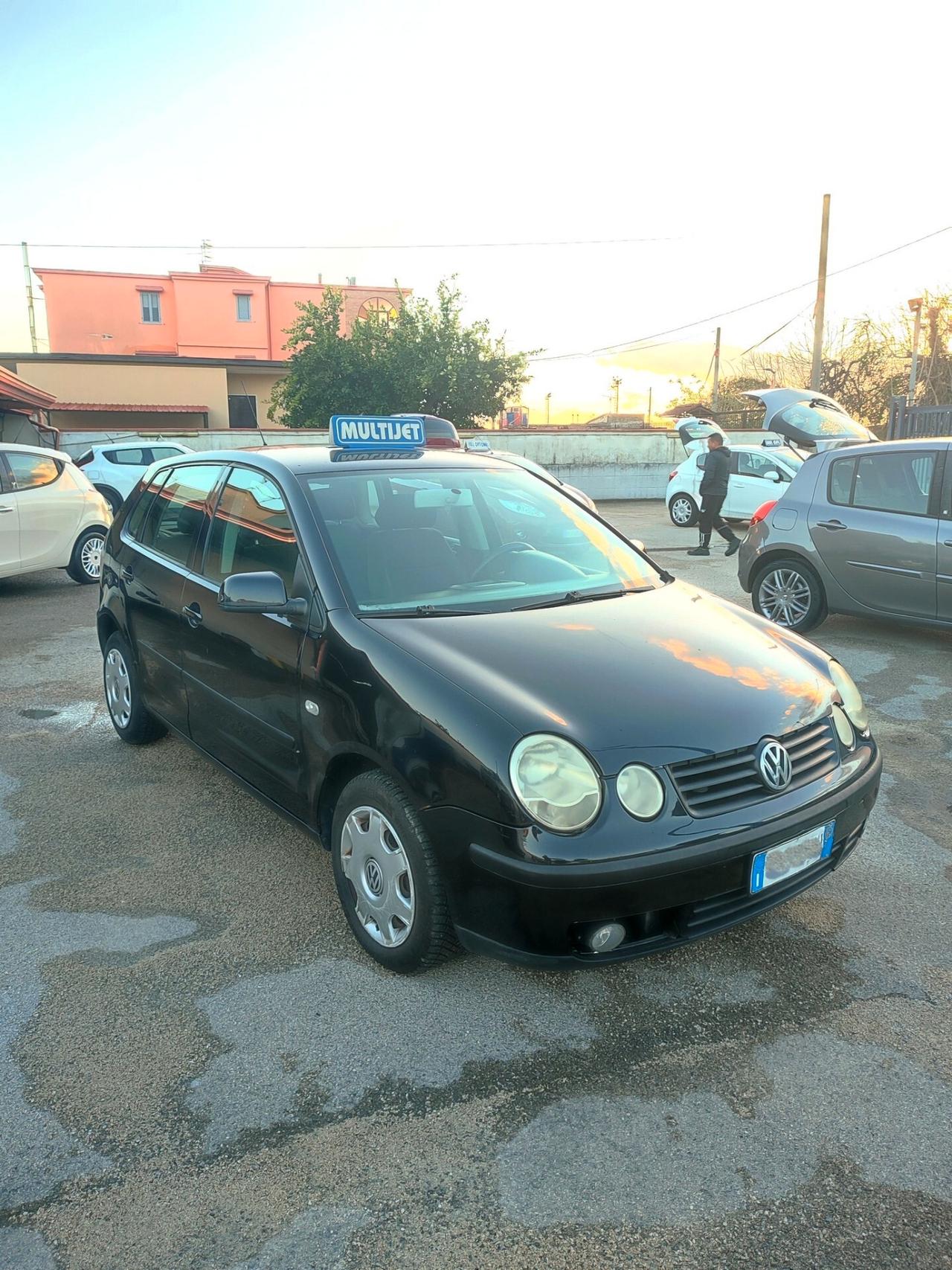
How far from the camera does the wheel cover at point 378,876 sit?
8.91ft

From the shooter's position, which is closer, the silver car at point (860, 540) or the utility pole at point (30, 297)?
the silver car at point (860, 540)

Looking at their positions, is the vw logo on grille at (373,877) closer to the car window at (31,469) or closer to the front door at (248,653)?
the front door at (248,653)

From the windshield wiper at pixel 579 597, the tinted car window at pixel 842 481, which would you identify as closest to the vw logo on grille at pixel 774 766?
the windshield wiper at pixel 579 597

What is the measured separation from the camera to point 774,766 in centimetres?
263

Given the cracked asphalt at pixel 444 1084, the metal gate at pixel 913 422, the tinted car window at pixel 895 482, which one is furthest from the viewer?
the metal gate at pixel 913 422

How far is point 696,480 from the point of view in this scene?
53.2 feet

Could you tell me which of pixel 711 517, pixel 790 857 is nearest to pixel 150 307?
pixel 711 517

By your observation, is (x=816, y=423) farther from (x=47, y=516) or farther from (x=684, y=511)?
(x=47, y=516)

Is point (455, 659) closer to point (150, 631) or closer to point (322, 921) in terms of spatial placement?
point (322, 921)

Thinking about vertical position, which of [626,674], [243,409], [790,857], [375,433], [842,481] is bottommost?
[790,857]

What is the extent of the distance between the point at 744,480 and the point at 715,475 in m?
3.12

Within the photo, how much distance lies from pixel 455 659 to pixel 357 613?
1.51 feet

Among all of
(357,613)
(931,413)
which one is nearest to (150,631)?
(357,613)

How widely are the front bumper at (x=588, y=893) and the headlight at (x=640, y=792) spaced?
4.6 inches
